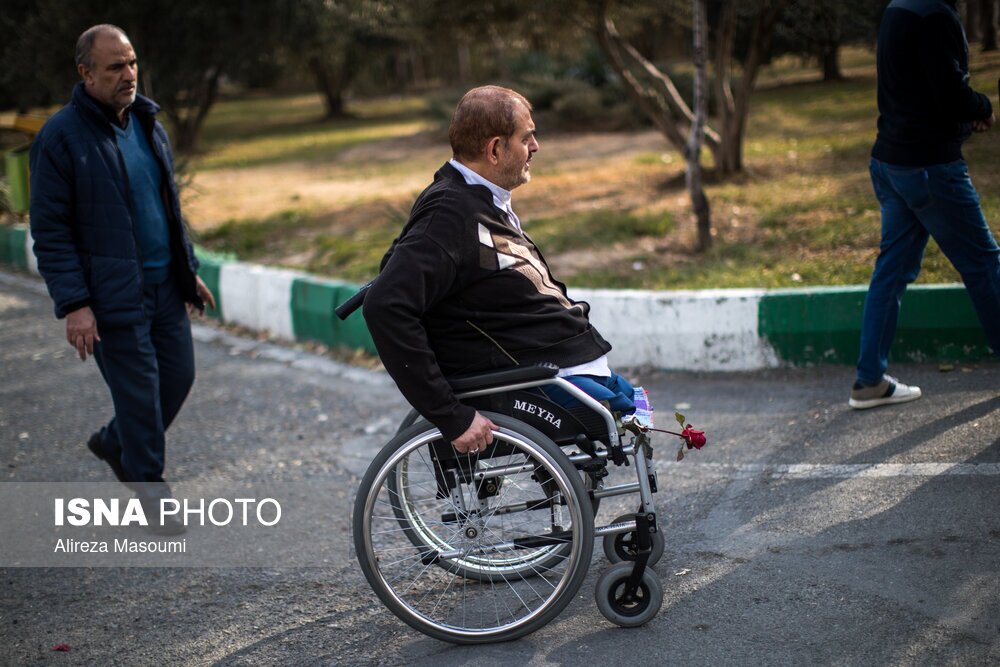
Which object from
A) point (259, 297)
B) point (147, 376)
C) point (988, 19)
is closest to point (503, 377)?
point (147, 376)

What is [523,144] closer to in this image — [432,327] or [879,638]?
[432,327]

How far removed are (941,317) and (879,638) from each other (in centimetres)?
258

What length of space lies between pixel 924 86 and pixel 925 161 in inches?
12.4

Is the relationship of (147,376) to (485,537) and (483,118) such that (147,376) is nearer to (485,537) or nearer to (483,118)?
(485,537)

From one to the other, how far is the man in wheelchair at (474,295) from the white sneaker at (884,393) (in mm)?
1844

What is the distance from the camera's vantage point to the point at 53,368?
22.6ft

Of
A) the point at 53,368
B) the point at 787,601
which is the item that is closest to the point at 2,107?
the point at 53,368

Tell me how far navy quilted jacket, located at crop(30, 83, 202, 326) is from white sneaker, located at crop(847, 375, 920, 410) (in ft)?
10.5

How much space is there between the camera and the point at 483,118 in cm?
312

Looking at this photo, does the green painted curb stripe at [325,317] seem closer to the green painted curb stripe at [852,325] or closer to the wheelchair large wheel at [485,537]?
the green painted curb stripe at [852,325]

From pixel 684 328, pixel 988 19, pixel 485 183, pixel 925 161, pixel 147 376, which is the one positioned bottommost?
pixel 684 328

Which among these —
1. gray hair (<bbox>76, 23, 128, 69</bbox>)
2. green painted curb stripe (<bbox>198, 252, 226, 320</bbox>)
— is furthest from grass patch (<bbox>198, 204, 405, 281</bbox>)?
gray hair (<bbox>76, 23, 128, 69</bbox>)

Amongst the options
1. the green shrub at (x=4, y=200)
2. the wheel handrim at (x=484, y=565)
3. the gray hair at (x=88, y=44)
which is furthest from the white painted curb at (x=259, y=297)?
the green shrub at (x=4, y=200)

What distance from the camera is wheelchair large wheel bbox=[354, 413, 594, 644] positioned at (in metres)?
3.14
